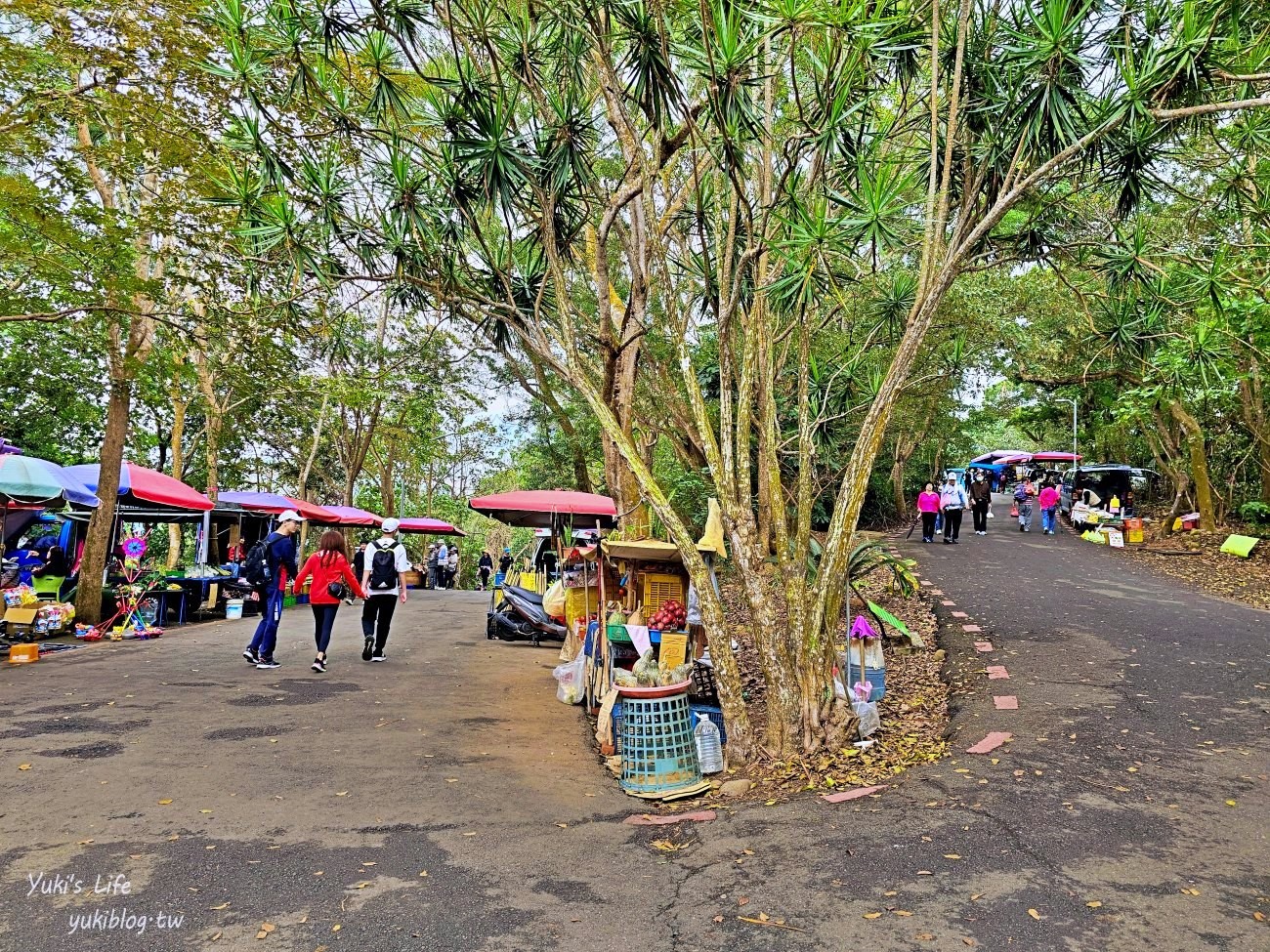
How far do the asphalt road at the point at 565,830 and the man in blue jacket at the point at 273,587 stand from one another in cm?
89

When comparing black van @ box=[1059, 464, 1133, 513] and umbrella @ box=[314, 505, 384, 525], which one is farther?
black van @ box=[1059, 464, 1133, 513]

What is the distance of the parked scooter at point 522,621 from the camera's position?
11.4 meters

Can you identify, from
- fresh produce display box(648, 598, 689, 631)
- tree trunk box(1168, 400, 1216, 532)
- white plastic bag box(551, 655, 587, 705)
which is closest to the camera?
fresh produce display box(648, 598, 689, 631)

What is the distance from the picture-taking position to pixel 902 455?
78.1 ft

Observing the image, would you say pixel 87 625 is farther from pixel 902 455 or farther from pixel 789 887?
pixel 902 455

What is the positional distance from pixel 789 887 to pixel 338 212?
6073mm

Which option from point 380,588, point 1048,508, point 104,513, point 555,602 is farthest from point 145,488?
point 1048,508

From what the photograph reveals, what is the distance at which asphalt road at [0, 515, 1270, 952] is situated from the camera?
3162mm

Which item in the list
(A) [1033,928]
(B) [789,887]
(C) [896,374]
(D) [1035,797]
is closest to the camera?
(A) [1033,928]

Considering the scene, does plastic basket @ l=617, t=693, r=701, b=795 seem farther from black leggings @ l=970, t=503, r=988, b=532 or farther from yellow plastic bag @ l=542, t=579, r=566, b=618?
black leggings @ l=970, t=503, r=988, b=532

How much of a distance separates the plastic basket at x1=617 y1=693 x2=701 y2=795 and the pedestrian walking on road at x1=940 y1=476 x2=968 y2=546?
14.0 metres

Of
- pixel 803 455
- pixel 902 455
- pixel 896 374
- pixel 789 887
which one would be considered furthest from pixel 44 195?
pixel 902 455

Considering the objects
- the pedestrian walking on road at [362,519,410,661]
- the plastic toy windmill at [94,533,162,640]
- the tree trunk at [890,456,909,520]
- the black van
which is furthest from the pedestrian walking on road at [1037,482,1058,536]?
the plastic toy windmill at [94,533,162,640]

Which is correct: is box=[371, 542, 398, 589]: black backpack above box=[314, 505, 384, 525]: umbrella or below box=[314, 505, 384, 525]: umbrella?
below
